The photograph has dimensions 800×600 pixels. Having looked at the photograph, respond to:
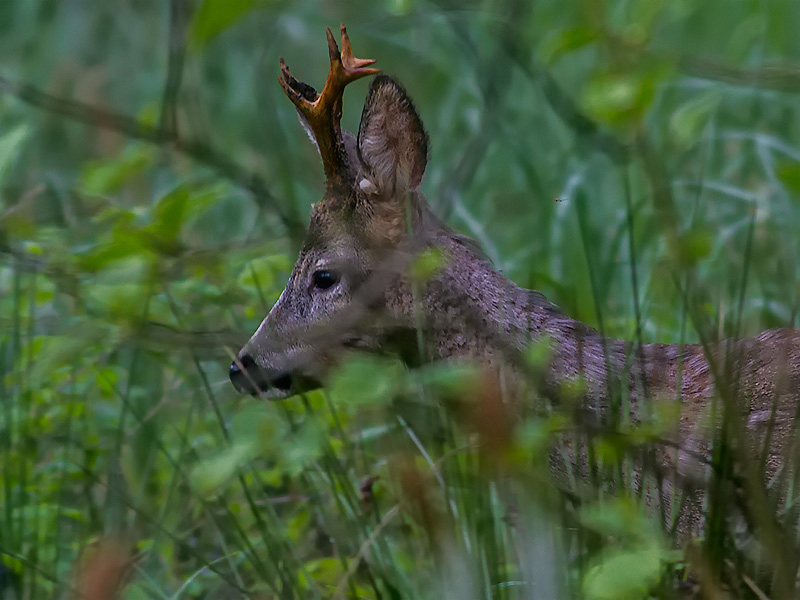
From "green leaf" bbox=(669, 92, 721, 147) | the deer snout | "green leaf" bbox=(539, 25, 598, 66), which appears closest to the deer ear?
the deer snout

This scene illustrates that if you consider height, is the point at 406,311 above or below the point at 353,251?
below

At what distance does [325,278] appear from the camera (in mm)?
2723

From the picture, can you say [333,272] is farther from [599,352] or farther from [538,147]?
[538,147]

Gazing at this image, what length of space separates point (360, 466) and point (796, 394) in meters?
1.00

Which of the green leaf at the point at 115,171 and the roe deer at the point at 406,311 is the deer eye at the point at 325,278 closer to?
the roe deer at the point at 406,311

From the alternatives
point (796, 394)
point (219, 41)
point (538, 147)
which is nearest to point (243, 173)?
point (796, 394)

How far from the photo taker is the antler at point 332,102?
6.62 ft

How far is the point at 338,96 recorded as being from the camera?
225cm

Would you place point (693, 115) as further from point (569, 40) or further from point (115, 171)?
point (115, 171)

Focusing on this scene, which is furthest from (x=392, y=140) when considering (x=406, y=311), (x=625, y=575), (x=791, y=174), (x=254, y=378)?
(x=625, y=575)

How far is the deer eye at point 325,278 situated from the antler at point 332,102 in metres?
0.20

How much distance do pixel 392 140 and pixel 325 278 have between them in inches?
14.0

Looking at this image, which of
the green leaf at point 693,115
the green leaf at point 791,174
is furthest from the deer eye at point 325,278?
the green leaf at point 791,174

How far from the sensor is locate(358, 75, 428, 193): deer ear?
2.53 meters
